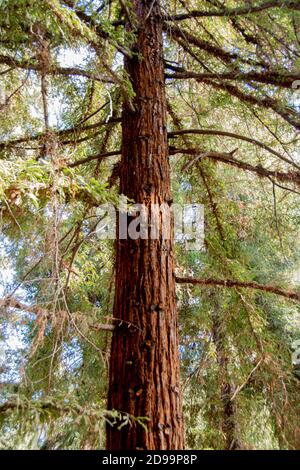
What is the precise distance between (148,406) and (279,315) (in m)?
3.27

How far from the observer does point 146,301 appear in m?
1.97

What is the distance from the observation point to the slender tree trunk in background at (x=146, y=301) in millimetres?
1692

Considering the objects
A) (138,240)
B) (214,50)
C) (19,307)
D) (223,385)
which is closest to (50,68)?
(138,240)

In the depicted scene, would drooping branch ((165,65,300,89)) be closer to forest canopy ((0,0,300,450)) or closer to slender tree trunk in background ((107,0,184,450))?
forest canopy ((0,0,300,450))

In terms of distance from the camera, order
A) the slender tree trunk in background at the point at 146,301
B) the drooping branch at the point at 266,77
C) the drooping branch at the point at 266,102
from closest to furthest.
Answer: the slender tree trunk in background at the point at 146,301, the drooping branch at the point at 266,77, the drooping branch at the point at 266,102

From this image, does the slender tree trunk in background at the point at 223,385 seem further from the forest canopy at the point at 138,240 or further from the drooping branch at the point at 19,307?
the drooping branch at the point at 19,307

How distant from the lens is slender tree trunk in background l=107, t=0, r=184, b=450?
1692 mm

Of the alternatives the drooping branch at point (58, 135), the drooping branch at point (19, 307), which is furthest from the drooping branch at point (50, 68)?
the drooping branch at point (19, 307)

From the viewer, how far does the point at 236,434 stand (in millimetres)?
2469

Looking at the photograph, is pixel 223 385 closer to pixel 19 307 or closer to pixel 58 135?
pixel 19 307

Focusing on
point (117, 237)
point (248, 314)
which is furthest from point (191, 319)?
point (117, 237)

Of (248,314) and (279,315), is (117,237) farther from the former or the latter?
(279,315)

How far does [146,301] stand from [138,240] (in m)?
0.37

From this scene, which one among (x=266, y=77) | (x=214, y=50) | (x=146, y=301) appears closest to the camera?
(x=146, y=301)
